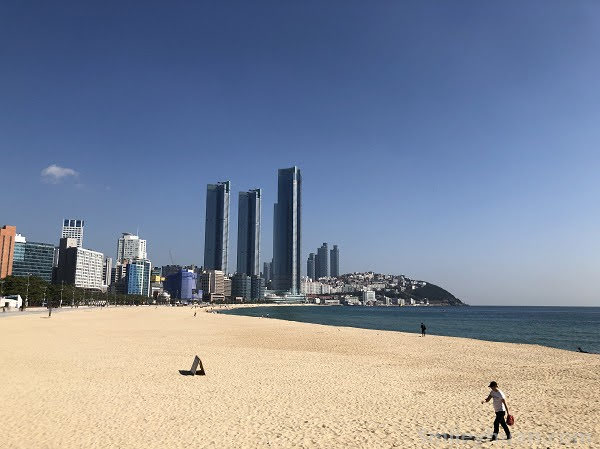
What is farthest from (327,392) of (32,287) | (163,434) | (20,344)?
(32,287)

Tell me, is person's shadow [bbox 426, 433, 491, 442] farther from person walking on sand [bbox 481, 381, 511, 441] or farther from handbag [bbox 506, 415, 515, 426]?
handbag [bbox 506, 415, 515, 426]

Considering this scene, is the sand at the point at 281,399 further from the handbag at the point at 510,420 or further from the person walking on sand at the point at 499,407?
the handbag at the point at 510,420

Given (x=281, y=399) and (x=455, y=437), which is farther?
(x=281, y=399)

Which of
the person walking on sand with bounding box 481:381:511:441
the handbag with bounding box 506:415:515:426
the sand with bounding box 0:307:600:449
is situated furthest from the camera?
the sand with bounding box 0:307:600:449

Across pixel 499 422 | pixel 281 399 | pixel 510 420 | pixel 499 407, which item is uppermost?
pixel 499 407

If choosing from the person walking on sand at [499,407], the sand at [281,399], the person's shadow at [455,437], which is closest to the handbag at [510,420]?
the person walking on sand at [499,407]

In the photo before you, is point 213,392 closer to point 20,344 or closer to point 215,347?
point 215,347

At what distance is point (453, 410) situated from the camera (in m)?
16.5

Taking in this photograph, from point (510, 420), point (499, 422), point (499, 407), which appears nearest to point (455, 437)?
point (499, 422)

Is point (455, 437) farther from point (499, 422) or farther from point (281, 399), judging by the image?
point (281, 399)

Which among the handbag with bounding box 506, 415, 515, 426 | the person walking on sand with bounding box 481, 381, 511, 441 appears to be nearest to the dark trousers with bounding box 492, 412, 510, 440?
the person walking on sand with bounding box 481, 381, 511, 441

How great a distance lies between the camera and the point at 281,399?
1783 centimetres

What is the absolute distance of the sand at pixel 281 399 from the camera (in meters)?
13.0

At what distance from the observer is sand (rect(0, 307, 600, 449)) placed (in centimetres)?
1301
